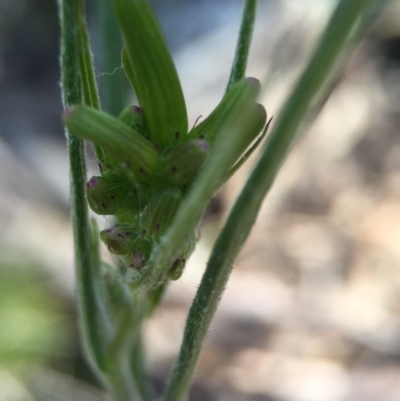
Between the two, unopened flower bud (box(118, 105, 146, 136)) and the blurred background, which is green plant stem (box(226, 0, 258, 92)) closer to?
unopened flower bud (box(118, 105, 146, 136))

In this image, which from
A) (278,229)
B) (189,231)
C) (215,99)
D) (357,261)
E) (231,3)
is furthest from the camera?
(231,3)

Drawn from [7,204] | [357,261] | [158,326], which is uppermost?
[357,261]

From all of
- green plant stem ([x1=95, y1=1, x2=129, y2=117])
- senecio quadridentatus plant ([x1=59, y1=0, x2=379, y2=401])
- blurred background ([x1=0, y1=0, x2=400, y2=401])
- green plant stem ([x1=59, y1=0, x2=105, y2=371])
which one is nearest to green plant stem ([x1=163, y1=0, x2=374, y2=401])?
senecio quadridentatus plant ([x1=59, y1=0, x2=379, y2=401])

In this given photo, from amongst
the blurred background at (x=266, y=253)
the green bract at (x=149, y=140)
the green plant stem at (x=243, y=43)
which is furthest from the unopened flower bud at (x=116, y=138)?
the blurred background at (x=266, y=253)

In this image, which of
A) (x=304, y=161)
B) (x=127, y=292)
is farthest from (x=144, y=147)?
(x=304, y=161)

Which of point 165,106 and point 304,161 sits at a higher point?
point 304,161

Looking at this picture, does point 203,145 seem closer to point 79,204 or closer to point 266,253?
point 79,204

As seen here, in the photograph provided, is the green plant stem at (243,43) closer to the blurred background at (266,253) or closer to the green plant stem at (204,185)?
the green plant stem at (204,185)

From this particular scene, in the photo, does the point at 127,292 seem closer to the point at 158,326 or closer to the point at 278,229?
the point at 158,326
